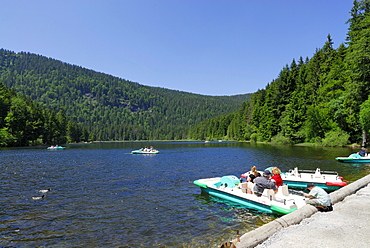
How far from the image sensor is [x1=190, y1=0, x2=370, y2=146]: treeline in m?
50.3

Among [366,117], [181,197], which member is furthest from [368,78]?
[181,197]

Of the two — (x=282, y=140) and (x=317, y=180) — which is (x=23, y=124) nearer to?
(x=282, y=140)

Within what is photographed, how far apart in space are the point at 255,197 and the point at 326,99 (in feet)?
202

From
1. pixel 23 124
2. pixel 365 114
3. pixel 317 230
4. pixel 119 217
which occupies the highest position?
pixel 23 124

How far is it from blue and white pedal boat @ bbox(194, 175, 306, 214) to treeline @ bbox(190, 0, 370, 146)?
4192 centimetres

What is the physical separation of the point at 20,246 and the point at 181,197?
990 centimetres

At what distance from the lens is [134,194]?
18641 mm

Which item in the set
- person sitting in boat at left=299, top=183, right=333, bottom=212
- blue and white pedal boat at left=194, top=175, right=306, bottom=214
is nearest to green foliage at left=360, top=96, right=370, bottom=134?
blue and white pedal boat at left=194, top=175, right=306, bottom=214

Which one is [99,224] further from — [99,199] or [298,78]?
[298,78]

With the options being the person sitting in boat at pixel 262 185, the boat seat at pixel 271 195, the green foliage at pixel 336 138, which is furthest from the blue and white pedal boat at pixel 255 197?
the green foliage at pixel 336 138

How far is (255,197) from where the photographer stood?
14531mm

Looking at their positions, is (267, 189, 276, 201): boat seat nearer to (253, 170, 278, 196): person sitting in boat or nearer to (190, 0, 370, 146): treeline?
(253, 170, 278, 196): person sitting in boat

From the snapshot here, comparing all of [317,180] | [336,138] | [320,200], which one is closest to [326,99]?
[336,138]

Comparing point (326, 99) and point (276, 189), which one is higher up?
point (326, 99)
